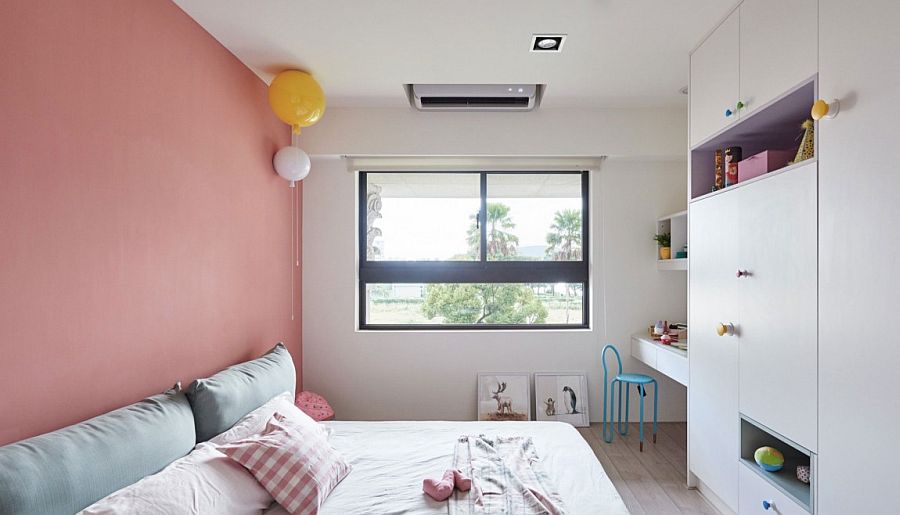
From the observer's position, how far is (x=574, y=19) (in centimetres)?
235

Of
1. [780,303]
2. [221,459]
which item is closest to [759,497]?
[780,303]

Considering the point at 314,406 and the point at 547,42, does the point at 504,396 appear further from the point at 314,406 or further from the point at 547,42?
the point at 547,42

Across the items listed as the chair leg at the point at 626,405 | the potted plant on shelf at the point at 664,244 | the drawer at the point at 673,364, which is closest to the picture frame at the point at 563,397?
the chair leg at the point at 626,405

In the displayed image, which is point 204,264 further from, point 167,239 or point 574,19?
point 574,19

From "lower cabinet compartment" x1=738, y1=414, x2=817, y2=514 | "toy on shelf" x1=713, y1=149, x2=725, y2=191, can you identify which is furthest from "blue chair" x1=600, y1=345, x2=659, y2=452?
"toy on shelf" x1=713, y1=149, x2=725, y2=191

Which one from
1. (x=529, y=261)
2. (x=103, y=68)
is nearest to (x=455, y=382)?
(x=529, y=261)

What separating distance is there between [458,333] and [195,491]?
251cm

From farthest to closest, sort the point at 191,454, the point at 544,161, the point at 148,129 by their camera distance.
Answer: the point at 544,161, the point at 148,129, the point at 191,454

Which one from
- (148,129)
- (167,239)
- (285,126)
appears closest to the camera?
(148,129)

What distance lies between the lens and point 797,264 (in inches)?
73.3

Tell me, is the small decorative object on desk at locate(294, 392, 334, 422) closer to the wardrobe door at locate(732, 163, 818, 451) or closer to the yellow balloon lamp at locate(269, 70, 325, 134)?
the yellow balloon lamp at locate(269, 70, 325, 134)

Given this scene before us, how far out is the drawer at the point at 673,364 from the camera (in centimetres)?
294

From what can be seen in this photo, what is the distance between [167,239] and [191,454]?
97 centimetres

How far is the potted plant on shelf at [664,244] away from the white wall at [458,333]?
4.2 inches
